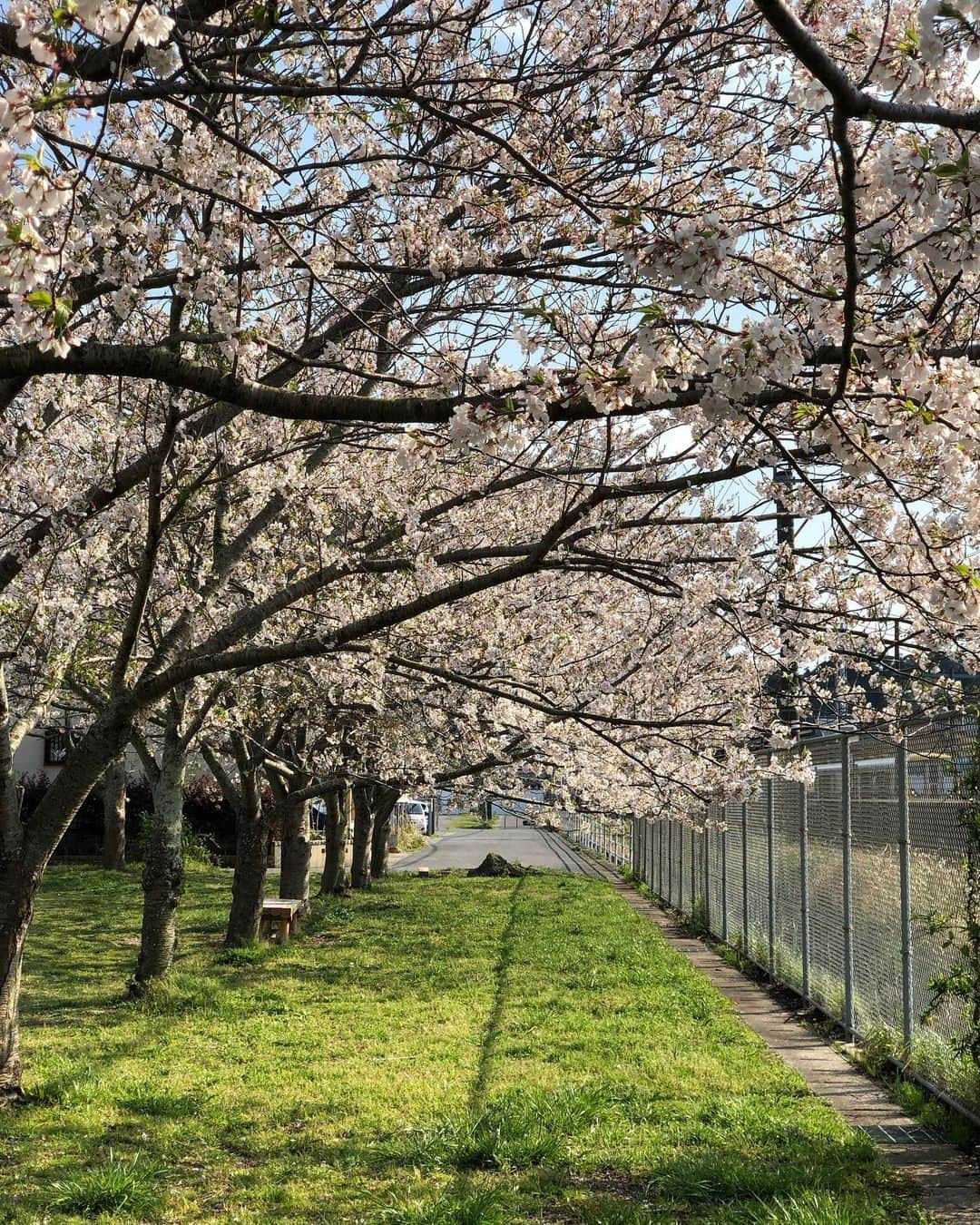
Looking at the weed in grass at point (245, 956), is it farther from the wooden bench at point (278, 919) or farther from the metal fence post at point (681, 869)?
the metal fence post at point (681, 869)

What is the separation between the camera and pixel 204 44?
4.43 m

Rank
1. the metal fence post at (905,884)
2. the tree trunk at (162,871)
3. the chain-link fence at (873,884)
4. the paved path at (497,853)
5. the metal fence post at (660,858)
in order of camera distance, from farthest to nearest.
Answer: the paved path at (497,853)
the metal fence post at (660,858)
the tree trunk at (162,871)
the metal fence post at (905,884)
the chain-link fence at (873,884)

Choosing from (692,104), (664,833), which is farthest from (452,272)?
(664,833)

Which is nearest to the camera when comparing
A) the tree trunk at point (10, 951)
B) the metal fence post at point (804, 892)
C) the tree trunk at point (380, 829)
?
the tree trunk at point (10, 951)

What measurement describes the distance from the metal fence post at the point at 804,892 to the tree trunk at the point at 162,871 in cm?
595

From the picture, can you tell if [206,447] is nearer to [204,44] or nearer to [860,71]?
[204,44]

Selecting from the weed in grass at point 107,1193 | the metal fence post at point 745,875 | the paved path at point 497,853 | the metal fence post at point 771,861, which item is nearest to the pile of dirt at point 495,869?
the paved path at point 497,853

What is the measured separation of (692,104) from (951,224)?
3293mm

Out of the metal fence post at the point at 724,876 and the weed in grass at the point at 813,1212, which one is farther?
the metal fence post at the point at 724,876

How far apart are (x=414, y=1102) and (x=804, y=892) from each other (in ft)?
17.4

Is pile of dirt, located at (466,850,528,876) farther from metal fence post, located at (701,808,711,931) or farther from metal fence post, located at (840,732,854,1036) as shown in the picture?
metal fence post, located at (840,732,854,1036)

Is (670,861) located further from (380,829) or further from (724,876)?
(380,829)

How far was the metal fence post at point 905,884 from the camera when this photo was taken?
7656 millimetres

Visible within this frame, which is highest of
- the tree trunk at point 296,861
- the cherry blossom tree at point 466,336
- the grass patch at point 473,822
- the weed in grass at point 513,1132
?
the cherry blossom tree at point 466,336
